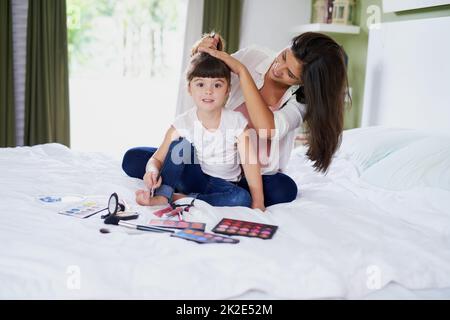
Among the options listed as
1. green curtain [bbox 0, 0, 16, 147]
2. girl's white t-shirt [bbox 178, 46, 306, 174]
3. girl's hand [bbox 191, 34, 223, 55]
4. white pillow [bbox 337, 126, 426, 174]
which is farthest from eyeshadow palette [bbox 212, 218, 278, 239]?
green curtain [bbox 0, 0, 16, 147]

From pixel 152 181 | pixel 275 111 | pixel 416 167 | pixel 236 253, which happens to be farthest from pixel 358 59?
pixel 236 253

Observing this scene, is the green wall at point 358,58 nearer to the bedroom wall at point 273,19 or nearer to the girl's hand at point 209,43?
the bedroom wall at point 273,19

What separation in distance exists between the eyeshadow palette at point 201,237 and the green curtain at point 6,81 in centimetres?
269

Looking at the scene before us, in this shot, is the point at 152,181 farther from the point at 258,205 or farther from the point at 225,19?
the point at 225,19

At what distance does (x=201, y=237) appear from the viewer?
128cm

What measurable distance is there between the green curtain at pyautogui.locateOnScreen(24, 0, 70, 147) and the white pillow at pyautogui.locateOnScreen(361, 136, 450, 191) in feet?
8.10

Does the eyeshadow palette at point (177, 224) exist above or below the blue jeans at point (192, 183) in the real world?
below

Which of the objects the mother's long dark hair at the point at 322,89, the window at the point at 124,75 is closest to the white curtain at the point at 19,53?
the window at the point at 124,75

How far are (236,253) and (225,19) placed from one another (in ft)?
10.2

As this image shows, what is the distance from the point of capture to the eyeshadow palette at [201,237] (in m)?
1.25

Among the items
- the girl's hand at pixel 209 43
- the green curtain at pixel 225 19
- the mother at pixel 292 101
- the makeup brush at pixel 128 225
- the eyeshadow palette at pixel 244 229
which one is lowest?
the makeup brush at pixel 128 225

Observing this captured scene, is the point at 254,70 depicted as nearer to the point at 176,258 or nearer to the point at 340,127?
the point at 340,127

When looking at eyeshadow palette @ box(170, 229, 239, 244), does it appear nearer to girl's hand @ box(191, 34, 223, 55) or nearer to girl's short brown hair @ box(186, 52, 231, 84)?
girl's short brown hair @ box(186, 52, 231, 84)

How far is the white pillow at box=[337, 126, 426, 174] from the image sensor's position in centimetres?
219
